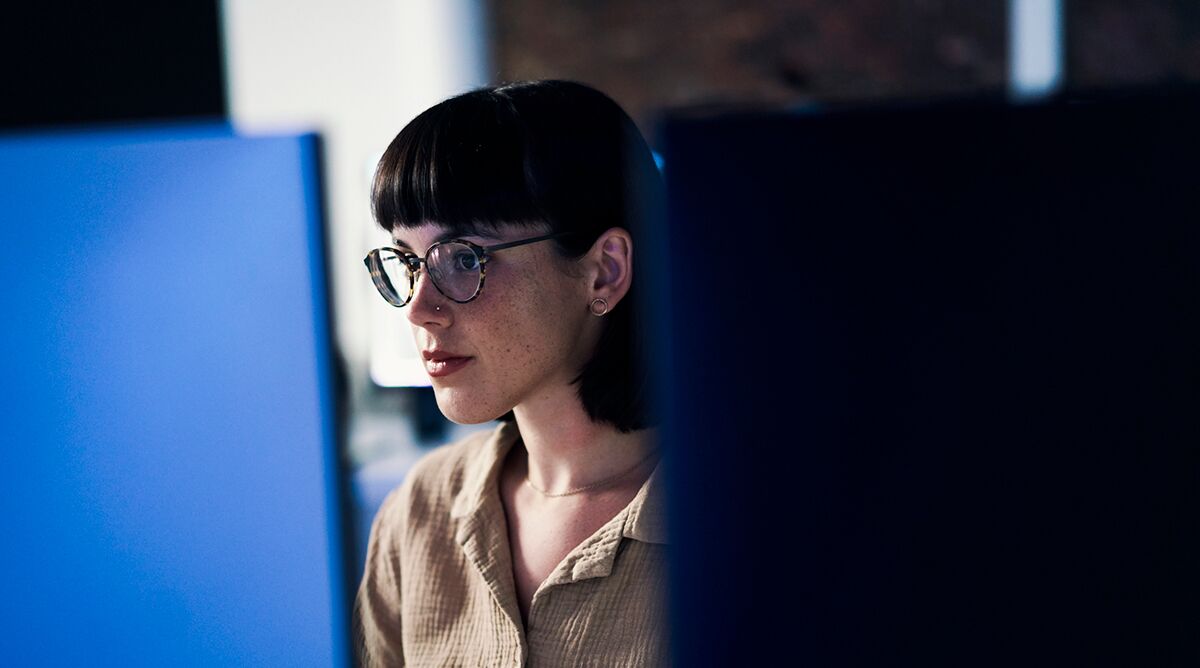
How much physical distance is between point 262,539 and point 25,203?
0.33 metres

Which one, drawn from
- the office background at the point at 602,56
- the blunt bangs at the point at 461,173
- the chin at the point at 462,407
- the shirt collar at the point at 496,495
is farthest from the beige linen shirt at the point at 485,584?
the office background at the point at 602,56

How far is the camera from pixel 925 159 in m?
0.56

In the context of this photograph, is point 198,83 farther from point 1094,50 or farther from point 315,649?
point 1094,50

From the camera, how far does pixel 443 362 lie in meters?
0.84

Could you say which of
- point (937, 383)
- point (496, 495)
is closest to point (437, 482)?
point (496, 495)

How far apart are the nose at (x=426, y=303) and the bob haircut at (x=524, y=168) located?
5cm

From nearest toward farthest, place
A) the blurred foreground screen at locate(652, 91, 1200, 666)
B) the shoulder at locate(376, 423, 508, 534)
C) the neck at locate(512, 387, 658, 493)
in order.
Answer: the blurred foreground screen at locate(652, 91, 1200, 666)
the neck at locate(512, 387, 658, 493)
the shoulder at locate(376, 423, 508, 534)

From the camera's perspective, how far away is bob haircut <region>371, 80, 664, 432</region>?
83 cm

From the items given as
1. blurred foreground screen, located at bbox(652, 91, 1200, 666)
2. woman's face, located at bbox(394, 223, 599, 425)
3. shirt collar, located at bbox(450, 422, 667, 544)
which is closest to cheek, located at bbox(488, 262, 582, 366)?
woman's face, located at bbox(394, 223, 599, 425)

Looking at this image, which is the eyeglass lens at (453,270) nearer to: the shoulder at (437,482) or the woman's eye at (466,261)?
the woman's eye at (466,261)

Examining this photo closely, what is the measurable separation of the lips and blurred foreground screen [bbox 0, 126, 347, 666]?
0.09m

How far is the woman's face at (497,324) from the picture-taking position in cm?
82

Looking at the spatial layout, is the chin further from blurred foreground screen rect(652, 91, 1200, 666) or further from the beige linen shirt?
blurred foreground screen rect(652, 91, 1200, 666)

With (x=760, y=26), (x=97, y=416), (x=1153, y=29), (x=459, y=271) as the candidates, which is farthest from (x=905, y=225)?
(x=1153, y=29)
